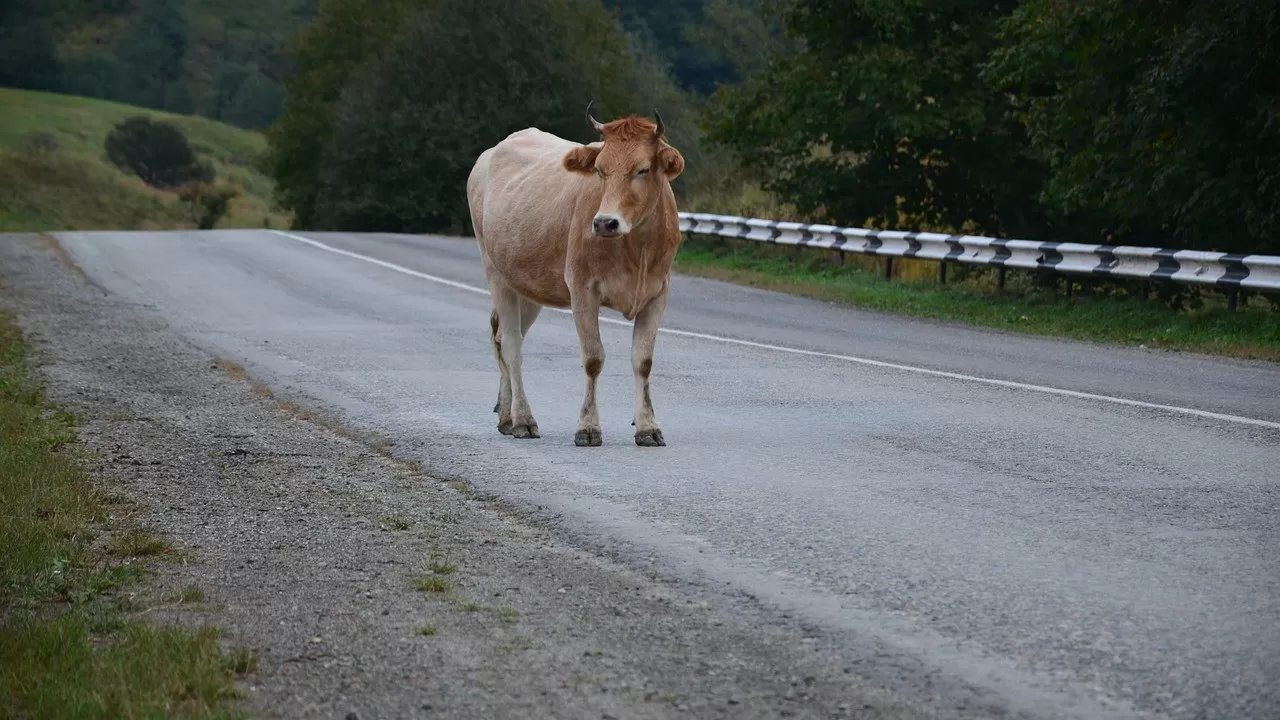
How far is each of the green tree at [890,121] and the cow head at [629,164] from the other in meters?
17.6

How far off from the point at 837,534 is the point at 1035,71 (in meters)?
17.8

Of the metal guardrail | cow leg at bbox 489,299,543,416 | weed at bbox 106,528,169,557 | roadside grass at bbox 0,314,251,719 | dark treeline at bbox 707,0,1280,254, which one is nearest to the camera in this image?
roadside grass at bbox 0,314,251,719

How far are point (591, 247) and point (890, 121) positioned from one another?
1801 centimetres

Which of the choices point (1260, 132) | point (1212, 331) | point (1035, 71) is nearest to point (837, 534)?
point (1212, 331)

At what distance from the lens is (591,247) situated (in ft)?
34.6

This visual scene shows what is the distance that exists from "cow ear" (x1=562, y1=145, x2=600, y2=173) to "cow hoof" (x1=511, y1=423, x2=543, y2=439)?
5.20ft

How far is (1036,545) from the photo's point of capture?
7.11 m

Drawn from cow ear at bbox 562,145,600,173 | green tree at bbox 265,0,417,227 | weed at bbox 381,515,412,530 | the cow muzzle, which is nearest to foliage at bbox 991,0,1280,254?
cow ear at bbox 562,145,600,173

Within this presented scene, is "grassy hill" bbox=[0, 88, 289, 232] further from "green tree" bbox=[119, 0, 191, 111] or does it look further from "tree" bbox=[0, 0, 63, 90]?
"green tree" bbox=[119, 0, 191, 111]

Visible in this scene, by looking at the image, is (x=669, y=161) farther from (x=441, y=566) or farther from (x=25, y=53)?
(x=25, y=53)

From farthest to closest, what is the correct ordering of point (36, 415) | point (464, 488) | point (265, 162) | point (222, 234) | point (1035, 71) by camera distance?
point (265, 162) → point (222, 234) → point (1035, 71) → point (36, 415) → point (464, 488)

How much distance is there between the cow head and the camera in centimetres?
1012

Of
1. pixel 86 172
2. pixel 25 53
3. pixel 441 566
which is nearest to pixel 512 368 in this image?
pixel 441 566

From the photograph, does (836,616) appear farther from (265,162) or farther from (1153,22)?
(265,162)
